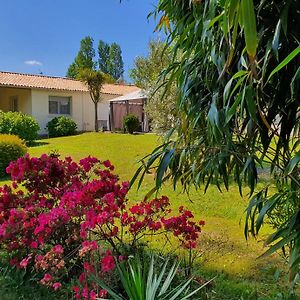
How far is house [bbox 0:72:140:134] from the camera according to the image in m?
23.8

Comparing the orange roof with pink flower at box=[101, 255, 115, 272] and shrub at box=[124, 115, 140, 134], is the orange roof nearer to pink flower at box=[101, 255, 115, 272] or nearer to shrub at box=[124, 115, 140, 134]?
shrub at box=[124, 115, 140, 134]

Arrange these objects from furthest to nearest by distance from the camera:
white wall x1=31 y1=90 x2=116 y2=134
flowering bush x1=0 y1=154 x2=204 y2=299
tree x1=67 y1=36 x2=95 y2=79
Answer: tree x1=67 y1=36 x2=95 y2=79
white wall x1=31 y1=90 x2=116 y2=134
flowering bush x1=0 y1=154 x2=204 y2=299

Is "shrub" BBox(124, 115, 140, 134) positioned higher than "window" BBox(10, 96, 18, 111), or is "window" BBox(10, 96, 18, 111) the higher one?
"window" BBox(10, 96, 18, 111)

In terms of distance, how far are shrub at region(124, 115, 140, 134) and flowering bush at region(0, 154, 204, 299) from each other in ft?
57.7

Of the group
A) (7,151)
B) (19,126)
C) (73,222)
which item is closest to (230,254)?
(73,222)

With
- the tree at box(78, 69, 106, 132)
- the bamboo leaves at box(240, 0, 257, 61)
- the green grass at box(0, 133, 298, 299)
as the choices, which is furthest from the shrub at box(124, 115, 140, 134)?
the bamboo leaves at box(240, 0, 257, 61)

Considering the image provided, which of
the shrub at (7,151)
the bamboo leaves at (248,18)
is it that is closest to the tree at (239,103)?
the bamboo leaves at (248,18)

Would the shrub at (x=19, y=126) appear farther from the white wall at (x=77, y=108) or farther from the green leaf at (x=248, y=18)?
the green leaf at (x=248, y=18)

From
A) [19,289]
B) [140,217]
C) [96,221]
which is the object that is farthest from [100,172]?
[19,289]

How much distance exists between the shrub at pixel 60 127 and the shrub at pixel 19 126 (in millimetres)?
3750

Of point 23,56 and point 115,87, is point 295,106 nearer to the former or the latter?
point 115,87

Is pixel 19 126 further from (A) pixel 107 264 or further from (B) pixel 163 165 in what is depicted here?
(B) pixel 163 165

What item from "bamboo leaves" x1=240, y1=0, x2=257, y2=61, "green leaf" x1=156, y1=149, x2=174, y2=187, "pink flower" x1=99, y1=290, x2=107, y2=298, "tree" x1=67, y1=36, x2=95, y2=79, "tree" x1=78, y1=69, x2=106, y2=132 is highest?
"tree" x1=67, y1=36, x2=95, y2=79

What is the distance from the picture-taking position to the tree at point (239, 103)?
1977 millimetres
